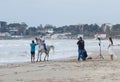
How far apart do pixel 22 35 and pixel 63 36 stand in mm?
14587

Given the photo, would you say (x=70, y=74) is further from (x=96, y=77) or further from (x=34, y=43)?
(x=34, y=43)

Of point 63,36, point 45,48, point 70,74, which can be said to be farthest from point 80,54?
point 63,36

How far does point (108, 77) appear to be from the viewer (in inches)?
618

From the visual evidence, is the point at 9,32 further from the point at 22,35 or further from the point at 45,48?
the point at 45,48

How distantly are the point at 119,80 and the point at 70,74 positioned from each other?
305cm

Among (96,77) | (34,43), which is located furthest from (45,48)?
(96,77)

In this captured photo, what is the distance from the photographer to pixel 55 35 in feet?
467

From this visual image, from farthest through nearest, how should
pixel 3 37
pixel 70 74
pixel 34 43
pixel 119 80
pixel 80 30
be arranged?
pixel 3 37, pixel 80 30, pixel 34 43, pixel 70 74, pixel 119 80

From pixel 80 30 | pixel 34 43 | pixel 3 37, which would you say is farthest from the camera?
pixel 3 37

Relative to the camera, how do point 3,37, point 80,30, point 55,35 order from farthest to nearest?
1. point 3,37
2. point 55,35
3. point 80,30

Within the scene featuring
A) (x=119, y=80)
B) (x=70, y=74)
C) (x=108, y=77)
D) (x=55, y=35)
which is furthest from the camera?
(x=55, y=35)

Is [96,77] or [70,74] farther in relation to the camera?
[70,74]

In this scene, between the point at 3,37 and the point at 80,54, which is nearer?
the point at 80,54

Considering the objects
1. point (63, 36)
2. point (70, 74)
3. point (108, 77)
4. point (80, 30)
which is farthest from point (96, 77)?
point (63, 36)
